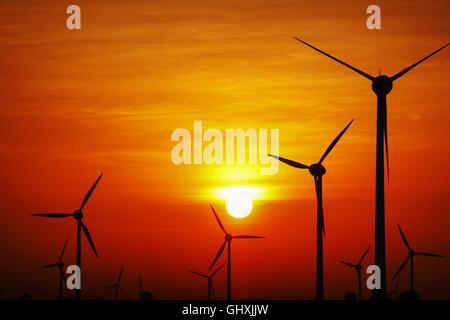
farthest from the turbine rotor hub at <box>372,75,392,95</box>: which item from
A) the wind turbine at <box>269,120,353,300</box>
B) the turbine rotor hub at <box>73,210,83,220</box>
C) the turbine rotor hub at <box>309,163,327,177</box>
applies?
the turbine rotor hub at <box>73,210,83,220</box>

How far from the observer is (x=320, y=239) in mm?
90125

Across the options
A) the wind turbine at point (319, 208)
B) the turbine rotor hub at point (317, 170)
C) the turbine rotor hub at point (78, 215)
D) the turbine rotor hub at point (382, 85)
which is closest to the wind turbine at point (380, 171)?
the turbine rotor hub at point (382, 85)

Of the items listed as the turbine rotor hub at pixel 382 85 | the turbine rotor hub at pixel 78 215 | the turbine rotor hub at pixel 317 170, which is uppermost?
the turbine rotor hub at pixel 382 85

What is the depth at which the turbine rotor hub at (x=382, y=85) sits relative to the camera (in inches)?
2911

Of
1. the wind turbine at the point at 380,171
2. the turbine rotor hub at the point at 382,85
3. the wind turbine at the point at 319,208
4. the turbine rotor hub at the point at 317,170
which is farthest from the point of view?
the turbine rotor hub at the point at 317,170

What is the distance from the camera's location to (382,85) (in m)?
74.1

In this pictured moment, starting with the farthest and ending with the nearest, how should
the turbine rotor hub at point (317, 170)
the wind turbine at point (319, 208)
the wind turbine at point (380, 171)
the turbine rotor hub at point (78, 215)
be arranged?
1. the turbine rotor hub at point (78, 215)
2. the turbine rotor hub at point (317, 170)
3. the wind turbine at point (319, 208)
4. the wind turbine at point (380, 171)

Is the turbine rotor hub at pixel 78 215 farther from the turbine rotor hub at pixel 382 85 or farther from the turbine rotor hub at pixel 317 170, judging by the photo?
the turbine rotor hub at pixel 382 85
